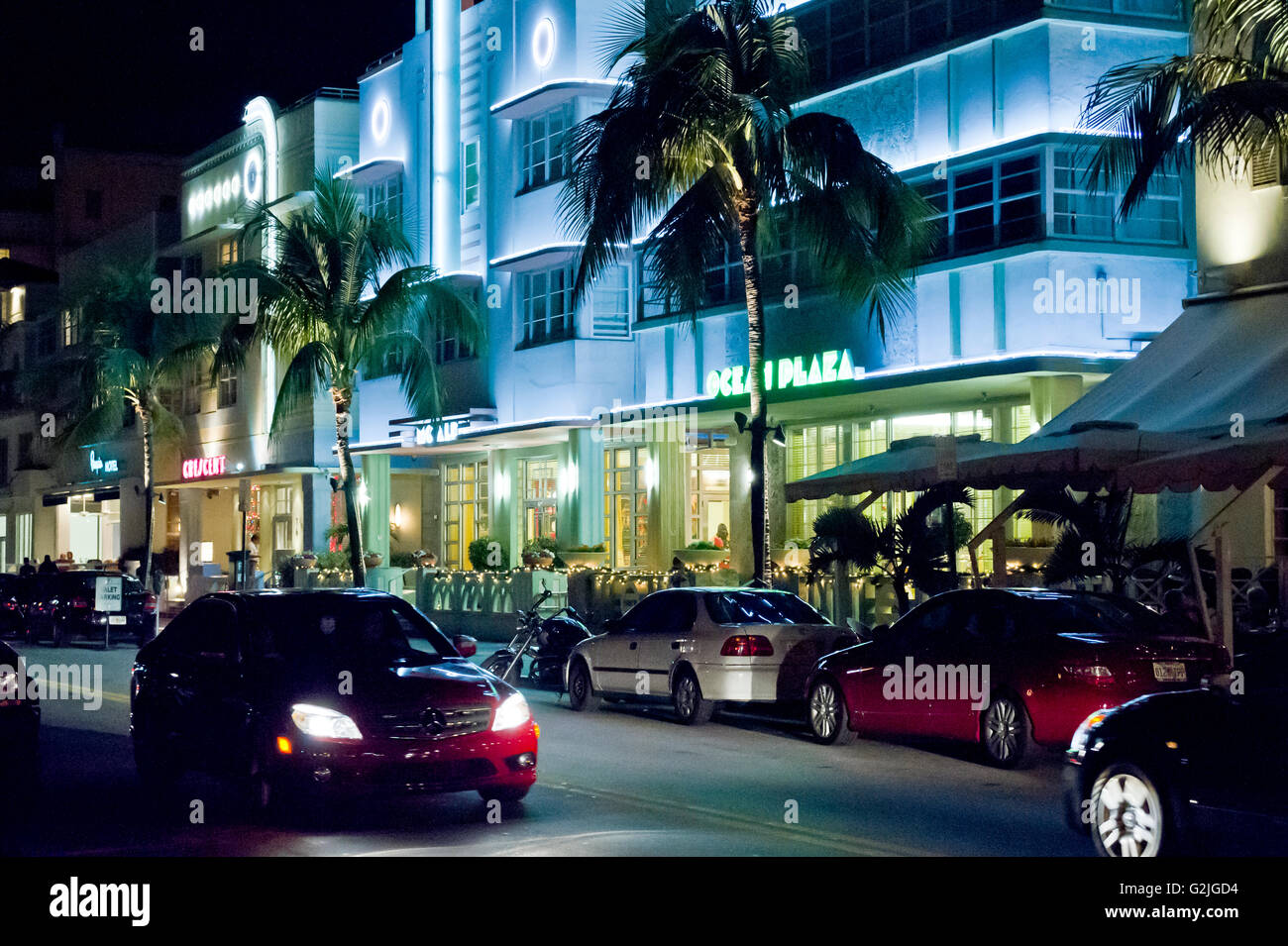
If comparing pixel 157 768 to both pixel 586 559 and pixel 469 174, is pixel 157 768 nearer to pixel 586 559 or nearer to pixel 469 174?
pixel 586 559

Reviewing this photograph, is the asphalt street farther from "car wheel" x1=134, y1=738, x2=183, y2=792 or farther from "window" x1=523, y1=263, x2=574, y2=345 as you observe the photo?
"window" x1=523, y1=263, x2=574, y2=345

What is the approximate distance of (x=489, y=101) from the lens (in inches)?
1486

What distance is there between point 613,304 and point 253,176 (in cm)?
2080

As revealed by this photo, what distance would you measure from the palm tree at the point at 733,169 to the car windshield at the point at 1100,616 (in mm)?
7779

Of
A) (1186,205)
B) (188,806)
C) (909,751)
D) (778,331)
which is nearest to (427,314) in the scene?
(778,331)

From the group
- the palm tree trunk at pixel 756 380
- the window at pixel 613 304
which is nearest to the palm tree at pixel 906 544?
the palm tree trunk at pixel 756 380

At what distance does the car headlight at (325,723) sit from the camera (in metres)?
11.1

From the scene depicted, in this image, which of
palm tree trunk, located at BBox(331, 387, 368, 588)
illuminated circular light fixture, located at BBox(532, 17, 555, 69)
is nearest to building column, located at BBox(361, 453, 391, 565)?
palm tree trunk, located at BBox(331, 387, 368, 588)

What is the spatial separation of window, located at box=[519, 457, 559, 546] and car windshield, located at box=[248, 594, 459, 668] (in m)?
25.0

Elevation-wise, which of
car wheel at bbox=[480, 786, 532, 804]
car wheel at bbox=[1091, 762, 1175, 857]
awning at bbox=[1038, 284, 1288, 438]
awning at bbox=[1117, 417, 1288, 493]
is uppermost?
awning at bbox=[1038, 284, 1288, 438]

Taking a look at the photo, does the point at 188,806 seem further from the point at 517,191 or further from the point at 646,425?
the point at 517,191

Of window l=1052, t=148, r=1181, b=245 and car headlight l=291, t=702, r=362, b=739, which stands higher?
window l=1052, t=148, r=1181, b=245

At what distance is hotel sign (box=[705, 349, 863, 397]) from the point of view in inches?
1069

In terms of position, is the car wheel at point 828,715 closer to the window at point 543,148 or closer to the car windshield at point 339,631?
the car windshield at point 339,631
